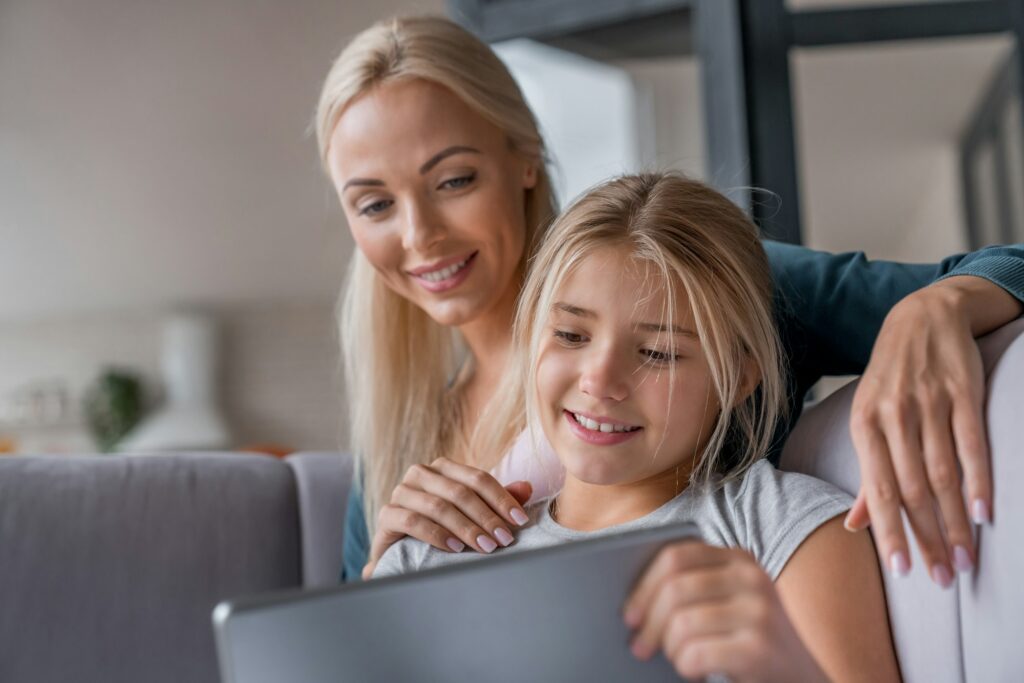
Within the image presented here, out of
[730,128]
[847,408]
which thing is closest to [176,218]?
[730,128]

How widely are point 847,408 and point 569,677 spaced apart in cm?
63

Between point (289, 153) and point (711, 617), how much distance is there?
6764mm

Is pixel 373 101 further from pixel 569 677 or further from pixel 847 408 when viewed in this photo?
pixel 569 677

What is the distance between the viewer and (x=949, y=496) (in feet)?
2.71

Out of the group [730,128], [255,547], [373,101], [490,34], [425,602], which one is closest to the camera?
[425,602]

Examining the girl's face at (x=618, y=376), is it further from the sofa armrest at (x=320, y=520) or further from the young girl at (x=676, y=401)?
the sofa armrest at (x=320, y=520)

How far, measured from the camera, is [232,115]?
681 cm

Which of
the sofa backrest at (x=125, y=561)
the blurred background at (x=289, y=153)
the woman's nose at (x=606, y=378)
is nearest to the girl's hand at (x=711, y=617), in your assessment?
the woman's nose at (x=606, y=378)

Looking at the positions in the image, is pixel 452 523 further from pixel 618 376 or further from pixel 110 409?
pixel 110 409

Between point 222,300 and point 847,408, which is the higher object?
point 847,408

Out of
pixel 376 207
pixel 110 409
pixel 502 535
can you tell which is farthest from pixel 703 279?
pixel 110 409

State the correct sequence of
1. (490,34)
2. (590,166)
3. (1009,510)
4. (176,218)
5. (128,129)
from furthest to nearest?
(176,218)
(128,129)
(590,166)
(490,34)
(1009,510)

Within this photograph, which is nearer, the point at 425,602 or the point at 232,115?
the point at 425,602

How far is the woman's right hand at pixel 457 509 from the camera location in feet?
3.80
